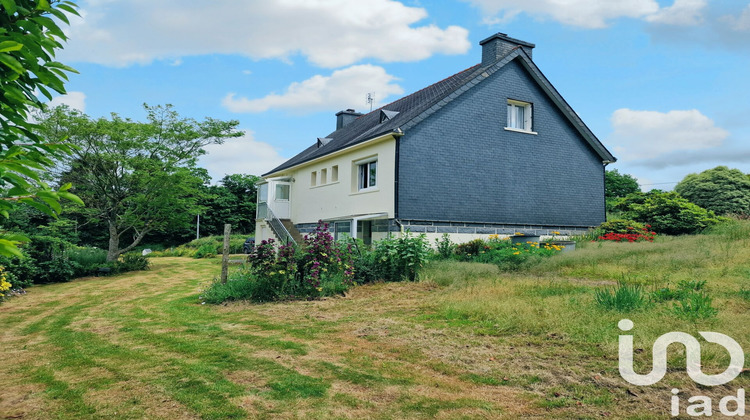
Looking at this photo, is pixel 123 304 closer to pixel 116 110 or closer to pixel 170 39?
pixel 170 39

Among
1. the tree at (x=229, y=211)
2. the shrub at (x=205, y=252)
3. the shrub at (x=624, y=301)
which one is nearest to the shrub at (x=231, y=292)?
the shrub at (x=624, y=301)

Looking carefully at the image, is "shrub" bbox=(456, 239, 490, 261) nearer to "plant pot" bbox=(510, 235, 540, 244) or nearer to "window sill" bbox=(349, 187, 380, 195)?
"plant pot" bbox=(510, 235, 540, 244)

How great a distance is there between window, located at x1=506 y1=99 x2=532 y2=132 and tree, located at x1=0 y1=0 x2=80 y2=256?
18326 millimetres

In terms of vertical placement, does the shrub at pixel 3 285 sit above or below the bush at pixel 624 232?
below

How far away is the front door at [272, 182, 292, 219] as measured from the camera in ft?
82.3

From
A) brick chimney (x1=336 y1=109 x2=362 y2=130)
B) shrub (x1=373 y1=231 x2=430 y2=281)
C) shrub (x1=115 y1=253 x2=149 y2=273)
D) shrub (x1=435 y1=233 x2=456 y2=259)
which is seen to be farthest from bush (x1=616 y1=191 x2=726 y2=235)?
shrub (x1=115 y1=253 x2=149 y2=273)

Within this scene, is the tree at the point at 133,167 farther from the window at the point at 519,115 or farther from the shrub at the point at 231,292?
the window at the point at 519,115

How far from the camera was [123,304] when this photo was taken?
1168 centimetres

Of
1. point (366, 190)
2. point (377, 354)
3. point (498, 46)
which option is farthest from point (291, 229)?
point (377, 354)

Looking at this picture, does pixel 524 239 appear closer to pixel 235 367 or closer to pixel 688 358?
pixel 688 358

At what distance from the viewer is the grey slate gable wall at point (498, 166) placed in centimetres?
1716

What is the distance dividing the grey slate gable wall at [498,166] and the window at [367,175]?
2.13 m

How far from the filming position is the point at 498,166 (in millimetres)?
18625

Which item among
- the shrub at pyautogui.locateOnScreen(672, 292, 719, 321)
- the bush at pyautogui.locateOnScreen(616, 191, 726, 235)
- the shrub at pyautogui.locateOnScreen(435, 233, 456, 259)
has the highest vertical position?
the bush at pyautogui.locateOnScreen(616, 191, 726, 235)
